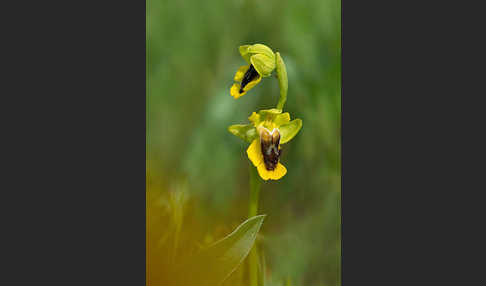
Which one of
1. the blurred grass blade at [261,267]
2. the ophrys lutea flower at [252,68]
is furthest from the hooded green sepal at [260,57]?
the blurred grass blade at [261,267]

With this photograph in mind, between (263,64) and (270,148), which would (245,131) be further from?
(263,64)

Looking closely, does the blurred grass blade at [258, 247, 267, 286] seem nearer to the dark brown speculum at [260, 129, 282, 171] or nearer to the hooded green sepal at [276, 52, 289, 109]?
the dark brown speculum at [260, 129, 282, 171]

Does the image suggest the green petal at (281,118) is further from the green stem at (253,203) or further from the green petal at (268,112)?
the green stem at (253,203)

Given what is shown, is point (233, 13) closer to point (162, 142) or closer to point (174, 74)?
point (174, 74)

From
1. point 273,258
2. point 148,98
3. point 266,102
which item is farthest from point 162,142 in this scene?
point 273,258

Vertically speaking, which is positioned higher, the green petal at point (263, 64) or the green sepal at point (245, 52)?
A: the green sepal at point (245, 52)

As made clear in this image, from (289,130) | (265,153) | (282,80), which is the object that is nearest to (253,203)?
(265,153)
